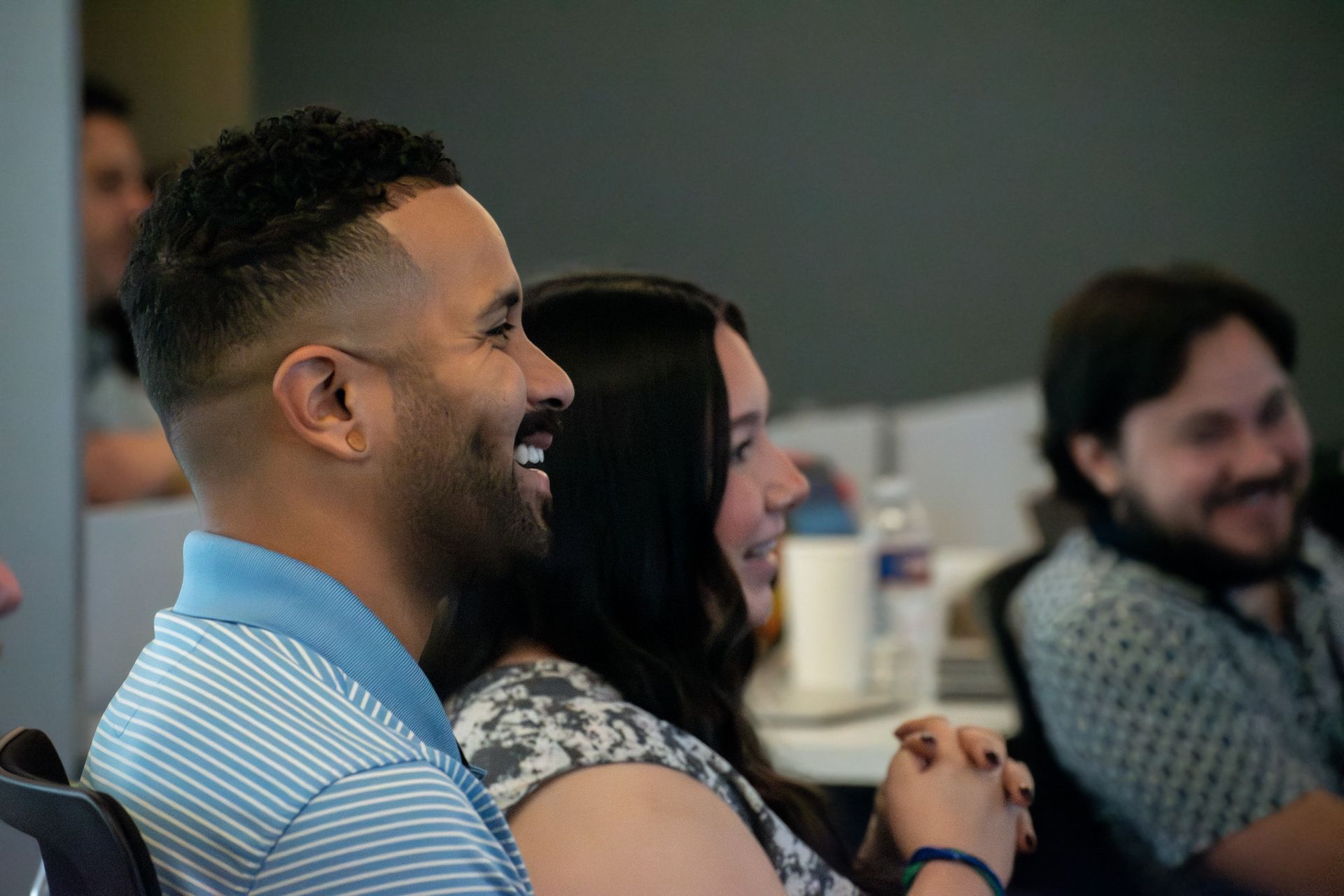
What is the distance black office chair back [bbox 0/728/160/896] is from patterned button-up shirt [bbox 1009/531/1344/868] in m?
1.14

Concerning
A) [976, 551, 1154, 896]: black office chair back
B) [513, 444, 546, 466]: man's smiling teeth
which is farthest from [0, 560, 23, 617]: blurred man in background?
[976, 551, 1154, 896]: black office chair back

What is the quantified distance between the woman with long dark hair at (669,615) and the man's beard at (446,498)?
17cm

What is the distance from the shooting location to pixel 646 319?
3.12 ft

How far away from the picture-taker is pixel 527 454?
0.80m

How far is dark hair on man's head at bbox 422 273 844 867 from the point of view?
3.06 feet

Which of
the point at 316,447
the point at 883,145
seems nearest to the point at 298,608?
the point at 316,447

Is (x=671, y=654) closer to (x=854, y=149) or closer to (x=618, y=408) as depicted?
(x=618, y=408)

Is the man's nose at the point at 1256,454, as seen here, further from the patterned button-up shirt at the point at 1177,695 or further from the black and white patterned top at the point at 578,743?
the black and white patterned top at the point at 578,743

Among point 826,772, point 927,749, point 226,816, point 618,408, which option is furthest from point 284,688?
point 826,772

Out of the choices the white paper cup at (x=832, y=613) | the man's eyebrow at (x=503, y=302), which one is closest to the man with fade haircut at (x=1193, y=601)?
the white paper cup at (x=832, y=613)

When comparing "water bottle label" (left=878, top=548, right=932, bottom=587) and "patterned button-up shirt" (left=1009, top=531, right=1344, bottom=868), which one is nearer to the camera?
"patterned button-up shirt" (left=1009, top=531, right=1344, bottom=868)

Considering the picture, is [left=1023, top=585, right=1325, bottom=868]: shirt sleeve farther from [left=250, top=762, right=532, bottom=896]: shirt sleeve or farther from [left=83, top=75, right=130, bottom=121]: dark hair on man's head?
[left=83, top=75, right=130, bottom=121]: dark hair on man's head

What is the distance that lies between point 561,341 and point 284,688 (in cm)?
41

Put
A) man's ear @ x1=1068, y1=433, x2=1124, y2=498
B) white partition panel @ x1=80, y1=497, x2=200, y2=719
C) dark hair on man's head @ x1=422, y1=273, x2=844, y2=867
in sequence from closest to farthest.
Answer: dark hair on man's head @ x1=422, y1=273, x2=844, y2=867 → white partition panel @ x1=80, y1=497, x2=200, y2=719 → man's ear @ x1=1068, y1=433, x2=1124, y2=498
